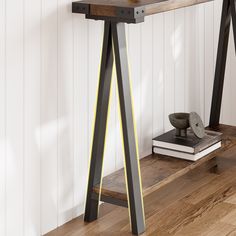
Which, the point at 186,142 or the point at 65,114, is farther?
the point at 186,142

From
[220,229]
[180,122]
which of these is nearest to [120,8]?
[180,122]

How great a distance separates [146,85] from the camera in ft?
10.6

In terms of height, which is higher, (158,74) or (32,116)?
(158,74)

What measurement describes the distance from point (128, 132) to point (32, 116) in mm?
377

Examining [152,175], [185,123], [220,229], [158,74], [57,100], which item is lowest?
[220,229]

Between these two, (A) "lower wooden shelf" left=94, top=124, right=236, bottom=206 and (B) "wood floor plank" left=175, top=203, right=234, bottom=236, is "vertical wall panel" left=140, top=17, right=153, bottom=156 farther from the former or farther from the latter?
(B) "wood floor plank" left=175, top=203, right=234, bottom=236

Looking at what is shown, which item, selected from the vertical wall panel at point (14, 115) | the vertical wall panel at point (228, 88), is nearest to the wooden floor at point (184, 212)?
the vertical wall panel at point (14, 115)

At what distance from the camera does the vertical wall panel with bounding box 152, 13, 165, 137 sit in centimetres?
325

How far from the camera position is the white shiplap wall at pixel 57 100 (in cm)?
244

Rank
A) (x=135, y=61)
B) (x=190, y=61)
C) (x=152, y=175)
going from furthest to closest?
(x=190, y=61) < (x=135, y=61) < (x=152, y=175)

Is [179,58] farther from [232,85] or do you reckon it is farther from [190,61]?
[232,85]

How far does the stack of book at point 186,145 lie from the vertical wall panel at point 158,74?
0.07 meters

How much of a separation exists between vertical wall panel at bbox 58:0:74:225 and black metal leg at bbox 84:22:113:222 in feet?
0.27

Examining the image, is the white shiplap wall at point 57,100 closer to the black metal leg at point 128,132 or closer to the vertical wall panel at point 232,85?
the black metal leg at point 128,132
